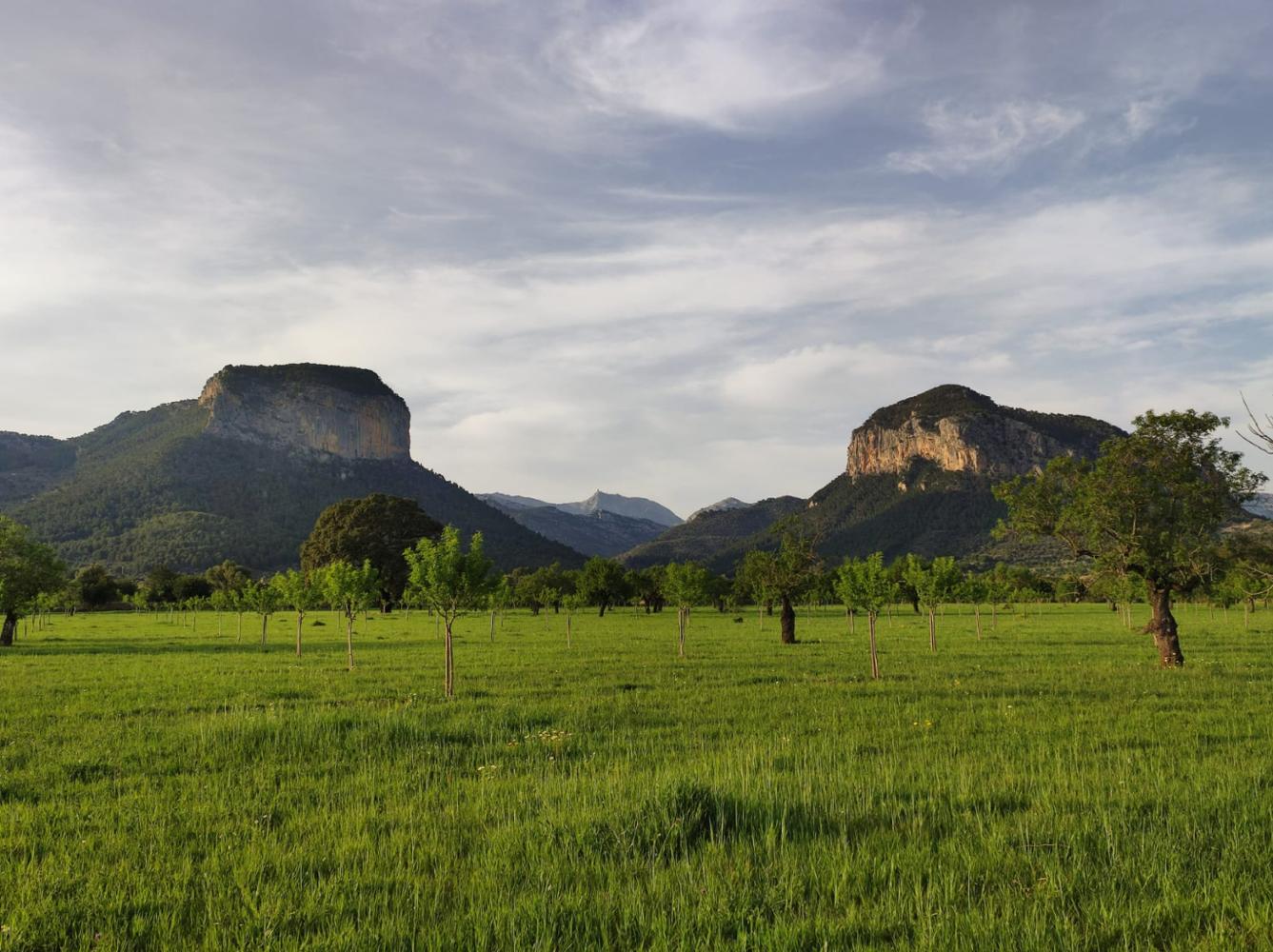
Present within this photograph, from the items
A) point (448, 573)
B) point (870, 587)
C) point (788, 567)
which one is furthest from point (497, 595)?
point (870, 587)

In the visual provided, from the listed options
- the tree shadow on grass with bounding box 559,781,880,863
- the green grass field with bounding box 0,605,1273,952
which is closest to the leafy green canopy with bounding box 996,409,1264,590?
the green grass field with bounding box 0,605,1273,952

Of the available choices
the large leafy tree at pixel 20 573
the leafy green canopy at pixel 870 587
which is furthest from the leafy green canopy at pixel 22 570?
the leafy green canopy at pixel 870 587

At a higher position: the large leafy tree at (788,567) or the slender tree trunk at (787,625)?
the large leafy tree at (788,567)

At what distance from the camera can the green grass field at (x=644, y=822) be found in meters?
5.20

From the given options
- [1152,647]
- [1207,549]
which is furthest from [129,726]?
[1152,647]

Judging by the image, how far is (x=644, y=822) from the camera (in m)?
7.30

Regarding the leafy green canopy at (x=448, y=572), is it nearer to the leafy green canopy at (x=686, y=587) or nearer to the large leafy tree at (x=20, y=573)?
the leafy green canopy at (x=686, y=587)

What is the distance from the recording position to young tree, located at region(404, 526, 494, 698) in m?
21.1

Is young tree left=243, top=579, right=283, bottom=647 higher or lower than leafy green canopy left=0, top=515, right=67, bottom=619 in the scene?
lower

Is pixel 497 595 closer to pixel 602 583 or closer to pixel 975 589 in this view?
pixel 975 589

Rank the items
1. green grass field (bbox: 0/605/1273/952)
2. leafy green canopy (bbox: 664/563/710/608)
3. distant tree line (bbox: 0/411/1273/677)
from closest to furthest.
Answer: green grass field (bbox: 0/605/1273/952)
distant tree line (bbox: 0/411/1273/677)
leafy green canopy (bbox: 664/563/710/608)

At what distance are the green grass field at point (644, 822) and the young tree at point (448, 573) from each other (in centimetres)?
384

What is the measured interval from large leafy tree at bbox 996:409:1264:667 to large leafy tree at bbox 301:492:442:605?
8138cm

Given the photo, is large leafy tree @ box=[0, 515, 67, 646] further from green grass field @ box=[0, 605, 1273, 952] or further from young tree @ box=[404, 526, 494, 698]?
young tree @ box=[404, 526, 494, 698]
